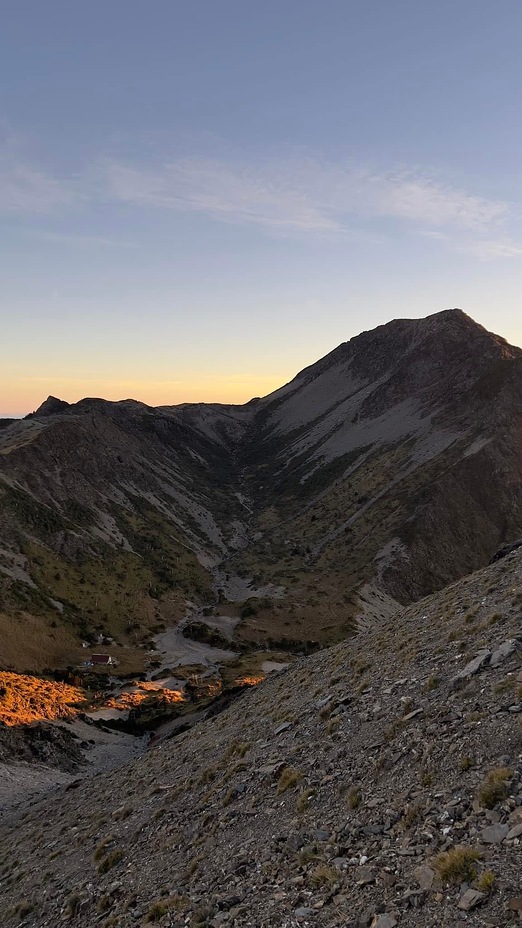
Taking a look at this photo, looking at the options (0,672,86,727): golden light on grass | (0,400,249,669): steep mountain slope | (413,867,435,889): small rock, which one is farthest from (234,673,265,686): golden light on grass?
(413,867,435,889): small rock

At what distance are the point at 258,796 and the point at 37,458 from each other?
4065 inches

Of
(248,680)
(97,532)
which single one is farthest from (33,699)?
(97,532)

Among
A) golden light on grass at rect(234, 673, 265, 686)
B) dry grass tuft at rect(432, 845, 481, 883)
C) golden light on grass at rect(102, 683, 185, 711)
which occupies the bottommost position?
golden light on grass at rect(234, 673, 265, 686)

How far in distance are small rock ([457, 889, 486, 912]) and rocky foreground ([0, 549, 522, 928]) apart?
0.02m

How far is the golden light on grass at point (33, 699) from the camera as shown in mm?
42881

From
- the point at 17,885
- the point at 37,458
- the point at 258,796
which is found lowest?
the point at 17,885

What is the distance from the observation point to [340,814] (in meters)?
12.4

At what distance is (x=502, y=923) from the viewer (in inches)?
283

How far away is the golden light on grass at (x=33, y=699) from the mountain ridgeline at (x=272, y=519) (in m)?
5.39

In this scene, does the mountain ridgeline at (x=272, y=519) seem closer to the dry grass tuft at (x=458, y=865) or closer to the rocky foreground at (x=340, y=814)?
the rocky foreground at (x=340, y=814)

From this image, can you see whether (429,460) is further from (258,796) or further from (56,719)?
(258,796)

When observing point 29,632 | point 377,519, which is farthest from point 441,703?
point 377,519

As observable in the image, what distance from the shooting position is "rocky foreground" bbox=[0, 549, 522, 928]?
29.6 feet

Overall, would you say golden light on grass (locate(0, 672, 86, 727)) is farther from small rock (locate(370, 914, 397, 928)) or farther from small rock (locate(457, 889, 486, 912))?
small rock (locate(457, 889, 486, 912))
